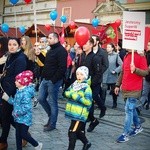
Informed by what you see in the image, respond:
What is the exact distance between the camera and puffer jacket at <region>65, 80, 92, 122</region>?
5.06m

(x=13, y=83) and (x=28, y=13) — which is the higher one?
(x=28, y=13)

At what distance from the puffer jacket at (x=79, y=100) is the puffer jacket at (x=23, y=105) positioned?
0.52 metres

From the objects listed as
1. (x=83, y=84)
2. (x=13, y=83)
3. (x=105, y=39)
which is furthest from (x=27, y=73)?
(x=105, y=39)

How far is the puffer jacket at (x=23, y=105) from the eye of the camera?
4910 mm

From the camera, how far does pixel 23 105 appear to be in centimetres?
492

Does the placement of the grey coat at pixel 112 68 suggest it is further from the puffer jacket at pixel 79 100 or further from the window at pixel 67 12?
the window at pixel 67 12

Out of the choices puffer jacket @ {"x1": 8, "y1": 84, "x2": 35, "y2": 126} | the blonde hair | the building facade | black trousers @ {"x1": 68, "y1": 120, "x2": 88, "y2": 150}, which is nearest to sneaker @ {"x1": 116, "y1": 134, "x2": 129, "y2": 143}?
black trousers @ {"x1": 68, "y1": 120, "x2": 88, "y2": 150}

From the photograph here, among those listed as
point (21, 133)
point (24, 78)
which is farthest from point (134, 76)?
point (21, 133)

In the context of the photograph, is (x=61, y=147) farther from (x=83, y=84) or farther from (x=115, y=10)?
(x=115, y=10)

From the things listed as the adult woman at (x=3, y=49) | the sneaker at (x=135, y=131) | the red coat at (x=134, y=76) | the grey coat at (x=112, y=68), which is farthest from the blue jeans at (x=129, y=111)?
the grey coat at (x=112, y=68)

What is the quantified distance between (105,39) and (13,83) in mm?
9467

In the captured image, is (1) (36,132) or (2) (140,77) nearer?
(2) (140,77)

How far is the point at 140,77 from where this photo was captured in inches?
239

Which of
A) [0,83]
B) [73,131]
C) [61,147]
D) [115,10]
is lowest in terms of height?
[61,147]
